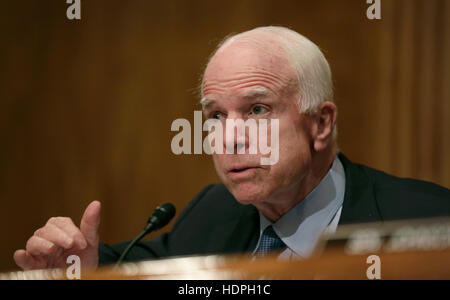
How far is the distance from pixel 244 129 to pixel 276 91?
15 cm

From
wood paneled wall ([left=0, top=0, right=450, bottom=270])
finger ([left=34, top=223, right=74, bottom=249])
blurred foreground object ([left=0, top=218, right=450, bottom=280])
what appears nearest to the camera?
blurred foreground object ([left=0, top=218, right=450, bottom=280])

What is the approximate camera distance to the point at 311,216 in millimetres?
1840

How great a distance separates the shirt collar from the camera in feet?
5.96

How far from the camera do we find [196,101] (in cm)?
251

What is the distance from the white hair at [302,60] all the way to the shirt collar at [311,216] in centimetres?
26

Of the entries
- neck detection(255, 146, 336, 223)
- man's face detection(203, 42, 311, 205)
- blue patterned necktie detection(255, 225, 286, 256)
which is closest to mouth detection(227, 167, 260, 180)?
man's face detection(203, 42, 311, 205)

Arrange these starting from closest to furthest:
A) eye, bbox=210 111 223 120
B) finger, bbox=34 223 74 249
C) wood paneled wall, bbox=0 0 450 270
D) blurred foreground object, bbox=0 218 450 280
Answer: blurred foreground object, bbox=0 218 450 280 → finger, bbox=34 223 74 249 → eye, bbox=210 111 223 120 → wood paneled wall, bbox=0 0 450 270

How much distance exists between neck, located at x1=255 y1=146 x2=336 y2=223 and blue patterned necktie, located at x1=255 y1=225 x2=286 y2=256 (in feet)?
0.14

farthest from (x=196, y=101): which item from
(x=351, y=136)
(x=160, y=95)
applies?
(x=351, y=136)

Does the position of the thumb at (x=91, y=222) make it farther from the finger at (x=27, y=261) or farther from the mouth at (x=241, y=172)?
the mouth at (x=241, y=172)

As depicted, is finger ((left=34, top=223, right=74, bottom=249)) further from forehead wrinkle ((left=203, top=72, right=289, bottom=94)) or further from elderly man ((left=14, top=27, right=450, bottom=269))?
forehead wrinkle ((left=203, top=72, right=289, bottom=94))

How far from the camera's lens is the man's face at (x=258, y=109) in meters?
1.71

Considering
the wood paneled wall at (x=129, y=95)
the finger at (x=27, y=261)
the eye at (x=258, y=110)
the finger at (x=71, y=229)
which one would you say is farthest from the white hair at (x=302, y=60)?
the finger at (x=27, y=261)
